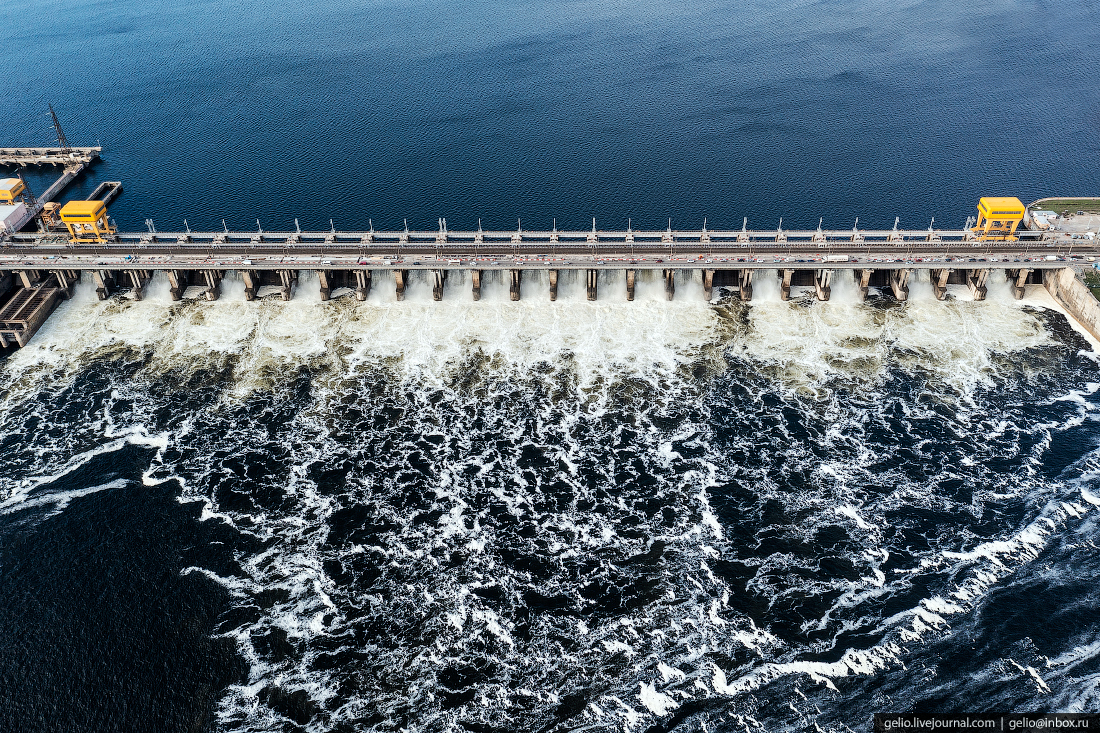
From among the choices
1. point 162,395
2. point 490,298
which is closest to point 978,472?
point 490,298

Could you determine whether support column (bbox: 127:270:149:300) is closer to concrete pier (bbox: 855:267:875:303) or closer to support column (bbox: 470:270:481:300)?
support column (bbox: 470:270:481:300)

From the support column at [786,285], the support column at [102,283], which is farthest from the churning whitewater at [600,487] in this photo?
the support column at [786,285]

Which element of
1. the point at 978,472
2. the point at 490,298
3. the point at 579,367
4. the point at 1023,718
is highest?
the point at 490,298

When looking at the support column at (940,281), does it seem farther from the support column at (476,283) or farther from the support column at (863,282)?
the support column at (476,283)

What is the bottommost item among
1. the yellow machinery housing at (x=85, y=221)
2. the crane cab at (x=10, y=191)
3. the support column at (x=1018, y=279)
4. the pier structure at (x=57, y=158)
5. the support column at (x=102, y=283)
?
the support column at (x=102, y=283)

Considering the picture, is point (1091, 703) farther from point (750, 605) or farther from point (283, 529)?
point (283, 529)

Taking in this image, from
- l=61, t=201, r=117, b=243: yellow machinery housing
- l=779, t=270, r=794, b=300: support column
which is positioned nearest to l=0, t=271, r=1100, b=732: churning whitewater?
l=779, t=270, r=794, b=300: support column

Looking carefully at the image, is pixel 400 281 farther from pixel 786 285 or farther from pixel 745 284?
pixel 786 285
